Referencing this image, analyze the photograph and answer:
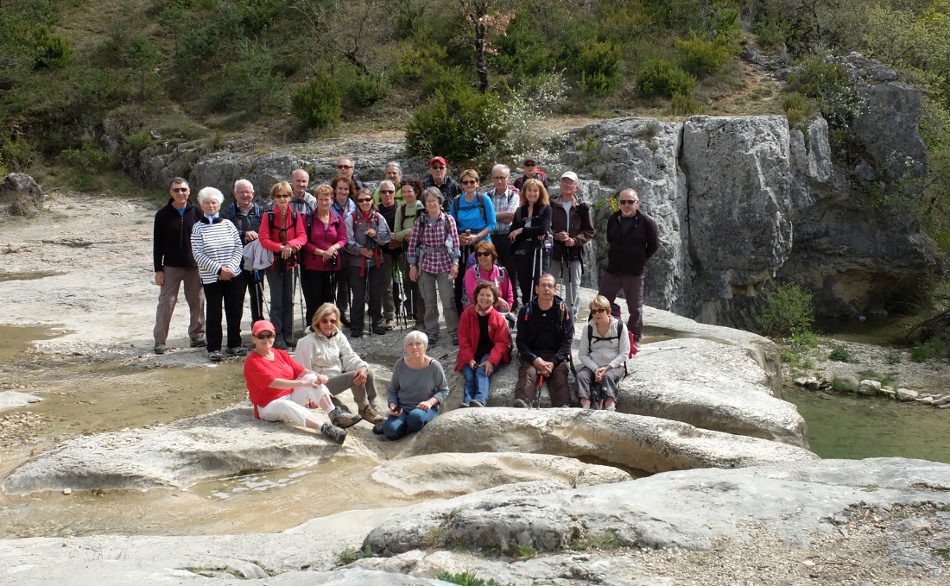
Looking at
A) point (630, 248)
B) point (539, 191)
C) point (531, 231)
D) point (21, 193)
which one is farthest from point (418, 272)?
point (21, 193)

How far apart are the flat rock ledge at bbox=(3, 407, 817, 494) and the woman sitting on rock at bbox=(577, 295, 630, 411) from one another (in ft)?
2.88

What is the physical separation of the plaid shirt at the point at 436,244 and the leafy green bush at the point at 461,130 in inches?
285

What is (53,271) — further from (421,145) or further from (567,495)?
(567,495)

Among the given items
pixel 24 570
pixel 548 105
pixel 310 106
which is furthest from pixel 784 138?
pixel 24 570

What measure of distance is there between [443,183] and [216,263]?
2.88 meters

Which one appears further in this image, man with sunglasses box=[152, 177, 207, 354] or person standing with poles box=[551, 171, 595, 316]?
person standing with poles box=[551, 171, 595, 316]

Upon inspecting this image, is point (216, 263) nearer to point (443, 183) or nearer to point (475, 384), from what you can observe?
point (443, 183)

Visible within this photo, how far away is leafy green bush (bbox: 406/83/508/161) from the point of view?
A: 16.4 metres

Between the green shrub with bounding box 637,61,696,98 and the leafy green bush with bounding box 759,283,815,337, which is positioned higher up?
the green shrub with bounding box 637,61,696,98

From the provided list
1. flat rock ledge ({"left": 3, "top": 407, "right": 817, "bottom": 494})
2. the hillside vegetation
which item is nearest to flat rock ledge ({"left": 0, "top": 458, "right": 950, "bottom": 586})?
flat rock ledge ({"left": 3, "top": 407, "right": 817, "bottom": 494})

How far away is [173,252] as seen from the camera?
939 centimetres

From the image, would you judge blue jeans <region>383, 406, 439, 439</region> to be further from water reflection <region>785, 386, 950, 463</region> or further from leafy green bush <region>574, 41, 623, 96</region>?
leafy green bush <region>574, 41, 623, 96</region>

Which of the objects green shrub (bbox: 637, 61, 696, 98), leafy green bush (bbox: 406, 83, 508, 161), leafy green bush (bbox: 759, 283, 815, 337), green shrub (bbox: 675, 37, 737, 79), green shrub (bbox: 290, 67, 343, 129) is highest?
green shrub (bbox: 675, 37, 737, 79)

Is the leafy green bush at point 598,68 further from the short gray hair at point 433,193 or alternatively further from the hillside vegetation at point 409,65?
the short gray hair at point 433,193
